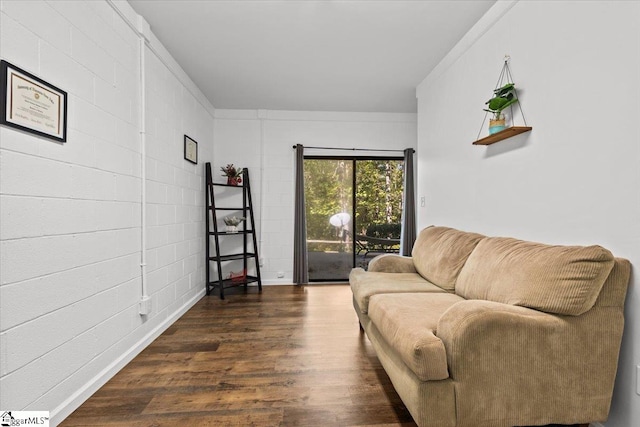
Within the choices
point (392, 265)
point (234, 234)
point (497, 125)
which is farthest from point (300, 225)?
point (497, 125)

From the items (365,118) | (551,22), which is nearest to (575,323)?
(551,22)

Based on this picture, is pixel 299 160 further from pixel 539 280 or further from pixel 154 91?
pixel 539 280

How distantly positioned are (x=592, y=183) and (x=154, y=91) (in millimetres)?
3183

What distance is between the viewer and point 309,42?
2.95 meters

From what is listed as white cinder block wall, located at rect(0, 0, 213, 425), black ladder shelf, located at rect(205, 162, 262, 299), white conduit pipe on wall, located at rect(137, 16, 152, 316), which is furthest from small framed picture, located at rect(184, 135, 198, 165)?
white conduit pipe on wall, located at rect(137, 16, 152, 316)

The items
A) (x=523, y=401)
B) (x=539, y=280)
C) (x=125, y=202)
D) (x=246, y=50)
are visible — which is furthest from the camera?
(x=246, y=50)

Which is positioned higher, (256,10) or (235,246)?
(256,10)

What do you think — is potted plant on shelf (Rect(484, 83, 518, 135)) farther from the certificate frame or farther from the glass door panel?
the glass door panel

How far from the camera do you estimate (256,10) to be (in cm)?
248

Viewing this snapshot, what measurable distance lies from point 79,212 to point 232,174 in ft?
9.28

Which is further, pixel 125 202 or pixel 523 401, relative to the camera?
pixel 125 202

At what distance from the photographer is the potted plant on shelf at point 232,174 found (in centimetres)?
463

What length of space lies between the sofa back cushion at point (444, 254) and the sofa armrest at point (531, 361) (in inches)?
37.0

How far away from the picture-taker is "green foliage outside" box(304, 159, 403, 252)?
5.09m
